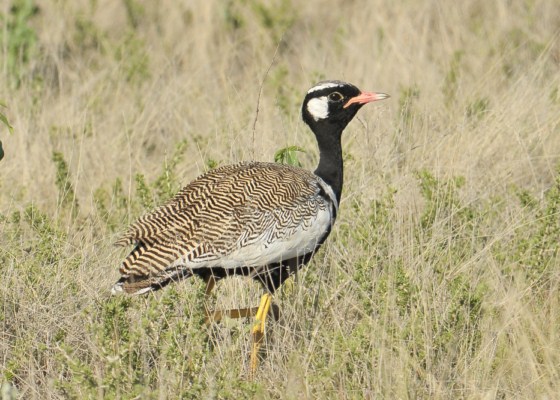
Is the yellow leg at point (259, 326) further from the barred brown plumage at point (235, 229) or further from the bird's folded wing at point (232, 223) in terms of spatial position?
the bird's folded wing at point (232, 223)

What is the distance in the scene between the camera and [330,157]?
17.2 ft

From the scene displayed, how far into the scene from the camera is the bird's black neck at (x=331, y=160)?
16.9ft

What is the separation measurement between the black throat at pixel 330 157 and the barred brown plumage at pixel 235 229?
0.19 m

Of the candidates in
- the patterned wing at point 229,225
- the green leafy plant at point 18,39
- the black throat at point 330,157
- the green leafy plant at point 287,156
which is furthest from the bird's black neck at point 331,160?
the green leafy plant at point 18,39

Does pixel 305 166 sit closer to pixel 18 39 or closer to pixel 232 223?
pixel 232 223

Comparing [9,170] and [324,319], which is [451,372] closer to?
[324,319]

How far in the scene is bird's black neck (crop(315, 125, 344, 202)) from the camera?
16.9 ft

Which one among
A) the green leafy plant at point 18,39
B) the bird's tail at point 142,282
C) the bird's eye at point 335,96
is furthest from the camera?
the green leafy plant at point 18,39

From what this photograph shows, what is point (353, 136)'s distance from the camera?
5992 mm

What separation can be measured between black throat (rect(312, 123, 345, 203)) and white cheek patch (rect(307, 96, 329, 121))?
46mm

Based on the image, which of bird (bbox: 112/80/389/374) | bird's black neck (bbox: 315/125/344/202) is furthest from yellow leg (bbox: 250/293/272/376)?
bird's black neck (bbox: 315/125/344/202)

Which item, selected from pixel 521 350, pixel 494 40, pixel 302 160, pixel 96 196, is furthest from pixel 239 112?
pixel 521 350

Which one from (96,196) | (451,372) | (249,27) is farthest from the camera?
(249,27)

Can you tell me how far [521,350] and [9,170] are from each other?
297 cm
